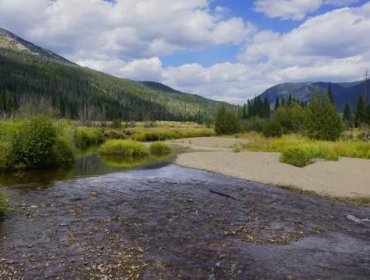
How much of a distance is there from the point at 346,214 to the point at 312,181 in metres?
7.95

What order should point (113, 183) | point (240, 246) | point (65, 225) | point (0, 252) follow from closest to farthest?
1. point (0, 252)
2. point (240, 246)
3. point (65, 225)
4. point (113, 183)

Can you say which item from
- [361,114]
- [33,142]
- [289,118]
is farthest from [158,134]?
[361,114]

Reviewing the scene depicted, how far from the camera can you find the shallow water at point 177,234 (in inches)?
423

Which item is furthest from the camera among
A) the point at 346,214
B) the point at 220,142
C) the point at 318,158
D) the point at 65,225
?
the point at 220,142

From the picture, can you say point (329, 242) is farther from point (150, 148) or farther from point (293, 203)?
point (150, 148)

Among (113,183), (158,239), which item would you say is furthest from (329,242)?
(113,183)

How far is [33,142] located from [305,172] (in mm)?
19610

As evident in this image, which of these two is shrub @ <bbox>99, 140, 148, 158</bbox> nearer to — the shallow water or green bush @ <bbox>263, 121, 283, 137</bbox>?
the shallow water

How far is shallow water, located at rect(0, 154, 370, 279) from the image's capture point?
10.7m

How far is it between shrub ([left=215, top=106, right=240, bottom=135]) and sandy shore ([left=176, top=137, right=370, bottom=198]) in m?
53.1

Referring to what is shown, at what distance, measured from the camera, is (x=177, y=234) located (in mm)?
13938

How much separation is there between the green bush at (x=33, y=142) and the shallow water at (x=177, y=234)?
6.50 m

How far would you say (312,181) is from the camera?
25328mm

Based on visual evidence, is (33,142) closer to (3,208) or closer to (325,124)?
(3,208)
